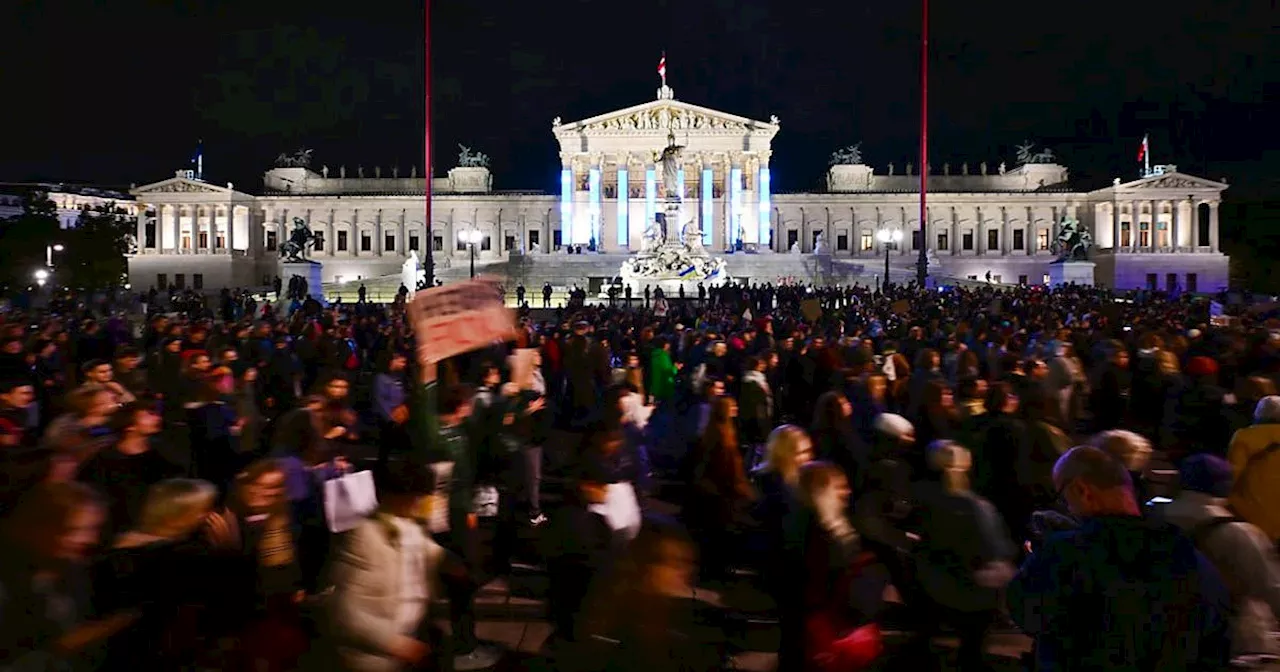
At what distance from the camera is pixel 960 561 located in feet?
16.8

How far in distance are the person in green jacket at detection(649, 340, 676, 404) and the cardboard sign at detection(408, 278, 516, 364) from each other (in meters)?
5.33

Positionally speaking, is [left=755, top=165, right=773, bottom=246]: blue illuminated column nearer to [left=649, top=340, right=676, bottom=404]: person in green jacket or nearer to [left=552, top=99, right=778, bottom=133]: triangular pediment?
[left=552, top=99, right=778, bottom=133]: triangular pediment

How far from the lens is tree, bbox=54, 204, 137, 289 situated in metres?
78.6

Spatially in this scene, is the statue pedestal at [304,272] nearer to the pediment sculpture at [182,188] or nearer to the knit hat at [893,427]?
the pediment sculpture at [182,188]

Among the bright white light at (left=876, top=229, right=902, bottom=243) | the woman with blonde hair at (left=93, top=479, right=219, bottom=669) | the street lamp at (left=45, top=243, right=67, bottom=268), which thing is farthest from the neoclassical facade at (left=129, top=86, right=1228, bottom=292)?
the woman with blonde hair at (left=93, top=479, right=219, bottom=669)

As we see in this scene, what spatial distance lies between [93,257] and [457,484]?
84702 millimetres

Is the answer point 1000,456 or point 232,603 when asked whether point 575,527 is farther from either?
point 1000,456

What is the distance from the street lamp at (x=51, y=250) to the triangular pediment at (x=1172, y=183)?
79.6m

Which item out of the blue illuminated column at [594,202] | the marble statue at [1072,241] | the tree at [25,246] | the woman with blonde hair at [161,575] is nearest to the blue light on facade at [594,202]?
the blue illuminated column at [594,202]

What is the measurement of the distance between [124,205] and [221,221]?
51.9 metres

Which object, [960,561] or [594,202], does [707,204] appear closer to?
[594,202]

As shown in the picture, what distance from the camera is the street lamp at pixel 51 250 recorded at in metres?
75.2

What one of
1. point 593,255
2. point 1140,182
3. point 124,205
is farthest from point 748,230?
point 124,205

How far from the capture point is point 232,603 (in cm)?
A: 455
